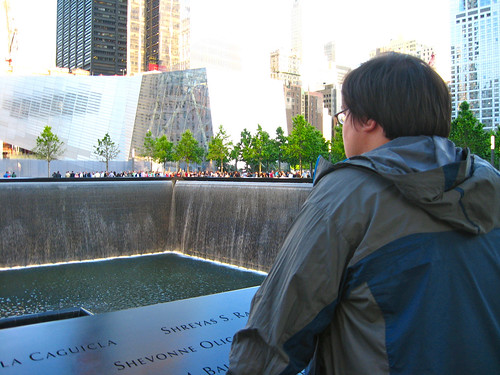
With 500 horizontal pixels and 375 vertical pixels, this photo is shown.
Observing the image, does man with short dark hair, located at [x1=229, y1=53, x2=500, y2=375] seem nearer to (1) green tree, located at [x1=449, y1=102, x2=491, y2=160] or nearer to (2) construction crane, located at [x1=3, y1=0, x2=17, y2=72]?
(1) green tree, located at [x1=449, y1=102, x2=491, y2=160]

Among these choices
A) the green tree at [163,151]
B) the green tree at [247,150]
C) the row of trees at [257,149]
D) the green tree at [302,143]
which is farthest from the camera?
the green tree at [163,151]

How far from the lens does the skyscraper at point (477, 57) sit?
83500 mm

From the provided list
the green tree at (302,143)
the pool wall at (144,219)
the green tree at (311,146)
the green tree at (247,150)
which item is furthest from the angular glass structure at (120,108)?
→ the pool wall at (144,219)

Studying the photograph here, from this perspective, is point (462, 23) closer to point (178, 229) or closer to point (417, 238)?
point (178, 229)

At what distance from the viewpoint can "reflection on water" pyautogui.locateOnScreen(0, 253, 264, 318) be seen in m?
9.02

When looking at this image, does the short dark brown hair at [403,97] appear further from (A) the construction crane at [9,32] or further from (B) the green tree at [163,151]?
(A) the construction crane at [9,32]

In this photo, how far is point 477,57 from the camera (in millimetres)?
86812

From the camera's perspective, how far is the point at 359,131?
1.20 metres

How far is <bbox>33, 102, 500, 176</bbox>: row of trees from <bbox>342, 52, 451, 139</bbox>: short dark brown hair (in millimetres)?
32059

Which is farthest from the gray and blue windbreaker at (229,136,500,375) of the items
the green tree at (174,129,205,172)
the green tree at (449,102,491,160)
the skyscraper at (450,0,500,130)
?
the skyscraper at (450,0,500,130)

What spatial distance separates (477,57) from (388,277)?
99.0 m

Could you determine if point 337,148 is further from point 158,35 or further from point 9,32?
point 158,35

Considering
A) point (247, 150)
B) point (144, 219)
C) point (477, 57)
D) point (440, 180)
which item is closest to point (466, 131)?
point (247, 150)

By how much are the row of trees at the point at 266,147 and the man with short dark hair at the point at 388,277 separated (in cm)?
3223
